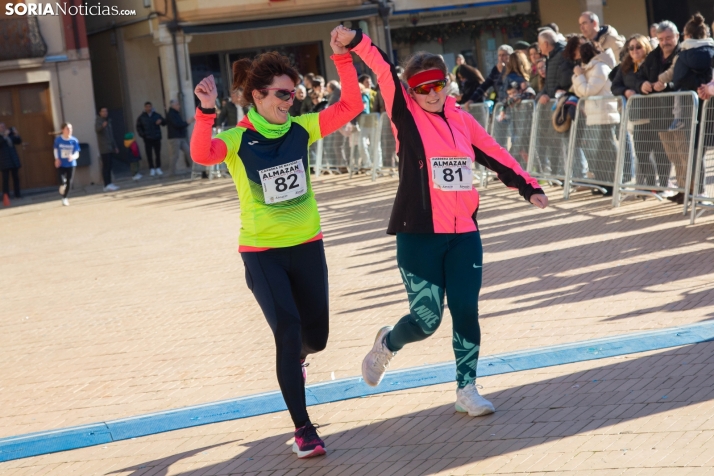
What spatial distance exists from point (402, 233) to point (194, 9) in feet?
77.2

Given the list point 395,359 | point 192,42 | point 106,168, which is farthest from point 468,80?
point 192,42

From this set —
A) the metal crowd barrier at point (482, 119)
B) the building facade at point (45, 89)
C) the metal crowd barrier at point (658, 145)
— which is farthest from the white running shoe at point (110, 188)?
the metal crowd barrier at point (658, 145)

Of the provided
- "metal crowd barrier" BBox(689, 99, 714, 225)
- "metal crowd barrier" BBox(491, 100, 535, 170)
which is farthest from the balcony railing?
"metal crowd barrier" BBox(689, 99, 714, 225)

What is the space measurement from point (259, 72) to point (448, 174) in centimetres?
102

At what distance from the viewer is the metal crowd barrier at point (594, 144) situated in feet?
38.0

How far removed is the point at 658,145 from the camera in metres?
10.7

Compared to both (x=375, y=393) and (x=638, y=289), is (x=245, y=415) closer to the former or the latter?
(x=375, y=393)

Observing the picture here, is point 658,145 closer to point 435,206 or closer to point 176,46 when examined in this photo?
point 435,206

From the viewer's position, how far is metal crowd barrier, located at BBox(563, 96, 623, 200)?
1157 centimetres

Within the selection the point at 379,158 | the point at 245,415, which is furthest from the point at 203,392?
the point at 379,158

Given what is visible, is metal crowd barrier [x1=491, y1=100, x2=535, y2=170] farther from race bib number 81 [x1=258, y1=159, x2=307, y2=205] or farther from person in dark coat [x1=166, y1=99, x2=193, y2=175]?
person in dark coat [x1=166, y1=99, x2=193, y2=175]

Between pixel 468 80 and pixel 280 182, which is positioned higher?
pixel 468 80

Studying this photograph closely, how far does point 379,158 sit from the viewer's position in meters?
18.2

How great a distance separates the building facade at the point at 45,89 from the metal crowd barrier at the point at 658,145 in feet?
63.3
